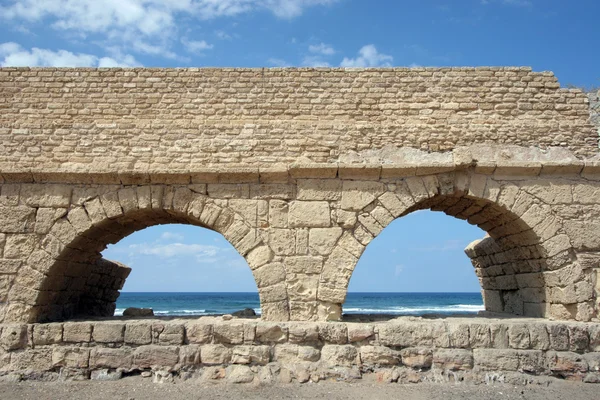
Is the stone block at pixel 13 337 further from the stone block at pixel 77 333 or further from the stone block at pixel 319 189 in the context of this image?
the stone block at pixel 319 189

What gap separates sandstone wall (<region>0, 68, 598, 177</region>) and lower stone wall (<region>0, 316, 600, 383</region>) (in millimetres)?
2026

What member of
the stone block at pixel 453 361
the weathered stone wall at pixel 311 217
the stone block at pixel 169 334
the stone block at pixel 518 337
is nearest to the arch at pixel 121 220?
the weathered stone wall at pixel 311 217

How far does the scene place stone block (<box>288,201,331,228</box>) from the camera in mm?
5773

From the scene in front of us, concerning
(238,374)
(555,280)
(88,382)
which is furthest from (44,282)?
(555,280)

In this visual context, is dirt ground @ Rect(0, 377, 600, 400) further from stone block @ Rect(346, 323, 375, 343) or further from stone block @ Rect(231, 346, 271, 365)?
stone block @ Rect(346, 323, 375, 343)

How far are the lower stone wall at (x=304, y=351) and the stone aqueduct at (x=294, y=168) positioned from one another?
0.35 metres

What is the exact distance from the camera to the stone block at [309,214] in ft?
18.9

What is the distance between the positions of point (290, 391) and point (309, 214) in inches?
80.0

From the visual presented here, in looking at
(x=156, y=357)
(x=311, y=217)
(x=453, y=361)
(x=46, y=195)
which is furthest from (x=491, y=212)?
(x=46, y=195)

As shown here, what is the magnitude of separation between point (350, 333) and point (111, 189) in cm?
342

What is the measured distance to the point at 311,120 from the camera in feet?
20.4

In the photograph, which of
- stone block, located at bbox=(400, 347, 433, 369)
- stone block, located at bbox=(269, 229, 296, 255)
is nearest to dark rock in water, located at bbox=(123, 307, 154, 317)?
stone block, located at bbox=(269, 229, 296, 255)

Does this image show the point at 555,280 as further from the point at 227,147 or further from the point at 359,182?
the point at 227,147

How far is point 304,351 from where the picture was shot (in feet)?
17.6
